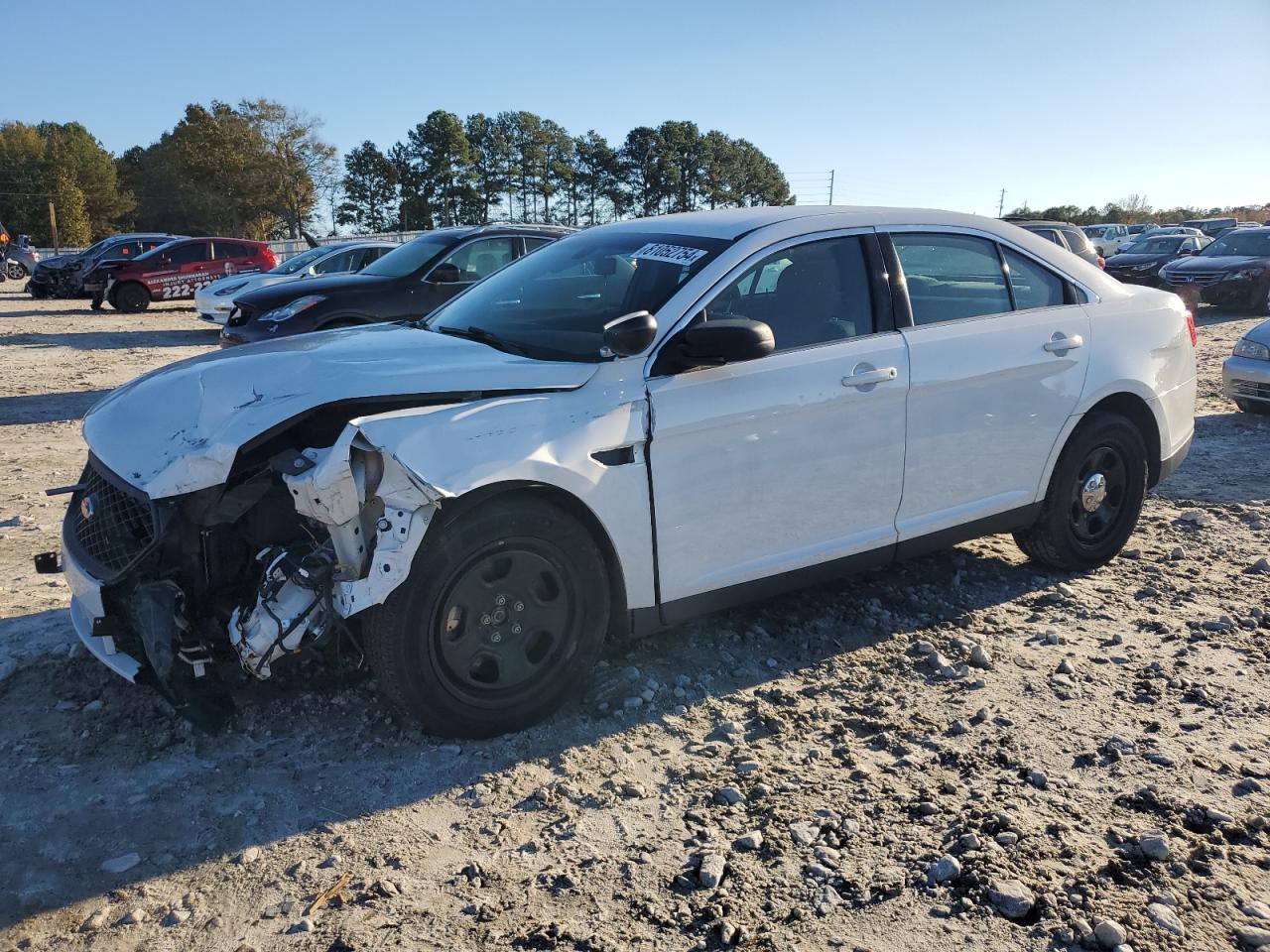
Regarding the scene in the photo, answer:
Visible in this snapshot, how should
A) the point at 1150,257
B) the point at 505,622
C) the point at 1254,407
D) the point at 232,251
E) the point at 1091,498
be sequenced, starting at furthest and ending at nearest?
the point at 1150,257, the point at 232,251, the point at 1254,407, the point at 1091,498, the point at 505,622

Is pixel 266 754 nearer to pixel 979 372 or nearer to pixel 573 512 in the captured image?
pixel 573 512

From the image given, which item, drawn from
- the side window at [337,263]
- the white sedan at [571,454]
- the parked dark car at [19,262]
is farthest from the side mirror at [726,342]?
the parked dark car at [19,262]

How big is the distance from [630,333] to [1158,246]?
963 inches

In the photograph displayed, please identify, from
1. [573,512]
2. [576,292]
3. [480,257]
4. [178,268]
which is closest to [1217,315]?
[480,257]

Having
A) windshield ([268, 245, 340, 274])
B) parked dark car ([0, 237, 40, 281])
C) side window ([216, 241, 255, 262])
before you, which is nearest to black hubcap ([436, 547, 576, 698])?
windshield ([268, 245, 340, 274])

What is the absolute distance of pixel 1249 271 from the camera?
18.5 m

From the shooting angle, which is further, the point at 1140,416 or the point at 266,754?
the point at 1140,416

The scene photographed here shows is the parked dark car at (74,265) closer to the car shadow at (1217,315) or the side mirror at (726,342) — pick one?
the car shadow at (1217,315)

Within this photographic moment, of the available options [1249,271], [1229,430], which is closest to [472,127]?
[1249,271]

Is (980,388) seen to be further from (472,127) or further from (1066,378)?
(472,127)

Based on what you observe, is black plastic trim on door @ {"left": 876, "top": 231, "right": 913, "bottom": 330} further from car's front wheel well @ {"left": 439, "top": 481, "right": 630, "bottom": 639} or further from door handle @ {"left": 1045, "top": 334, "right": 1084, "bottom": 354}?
car's front wheel well @ {"left": 439, "top": 481, "right": 630, "bottom": 639}

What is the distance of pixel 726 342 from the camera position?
139 inches

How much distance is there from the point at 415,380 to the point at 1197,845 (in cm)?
286

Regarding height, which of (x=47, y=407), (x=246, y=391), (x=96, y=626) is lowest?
(x=96, y=626)
